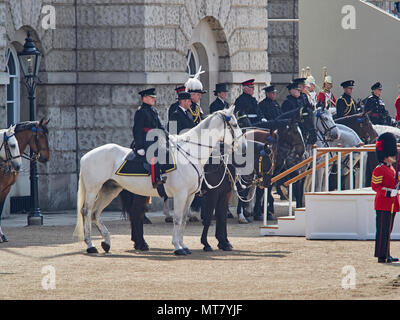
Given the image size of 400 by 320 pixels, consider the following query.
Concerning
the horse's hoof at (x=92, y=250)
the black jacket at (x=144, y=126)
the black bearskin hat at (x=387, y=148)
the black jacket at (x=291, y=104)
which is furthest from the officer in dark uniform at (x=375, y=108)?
the horse's hoof at (x=92, y=250)

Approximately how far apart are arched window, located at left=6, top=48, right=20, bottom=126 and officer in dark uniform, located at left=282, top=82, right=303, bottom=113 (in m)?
5.07

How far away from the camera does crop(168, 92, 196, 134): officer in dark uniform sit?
58.5 feet

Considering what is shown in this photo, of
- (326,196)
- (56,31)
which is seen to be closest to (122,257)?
(326,196)

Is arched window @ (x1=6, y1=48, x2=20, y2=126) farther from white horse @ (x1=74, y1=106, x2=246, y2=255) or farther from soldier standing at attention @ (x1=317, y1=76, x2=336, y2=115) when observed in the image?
soldier standing at attention @ (x1=317, y1=76, x2=336, y2=115)

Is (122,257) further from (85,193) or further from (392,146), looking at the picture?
(392,146)

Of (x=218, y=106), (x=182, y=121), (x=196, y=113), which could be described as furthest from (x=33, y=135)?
(x=218, y=106)

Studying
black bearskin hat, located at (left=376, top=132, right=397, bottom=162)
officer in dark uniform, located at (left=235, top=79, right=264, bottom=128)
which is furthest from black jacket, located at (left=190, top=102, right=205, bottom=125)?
black bearskin hat, located at (left=376, top=132, right=397, bottom=162)

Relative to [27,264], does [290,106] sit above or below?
above

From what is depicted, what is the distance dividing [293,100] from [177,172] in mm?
7175

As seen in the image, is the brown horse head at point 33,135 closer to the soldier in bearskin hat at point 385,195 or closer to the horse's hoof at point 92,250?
the horse's hoof at point 92,250

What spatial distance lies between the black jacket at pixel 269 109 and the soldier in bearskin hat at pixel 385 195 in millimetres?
6853

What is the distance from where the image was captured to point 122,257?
15375 millimetres

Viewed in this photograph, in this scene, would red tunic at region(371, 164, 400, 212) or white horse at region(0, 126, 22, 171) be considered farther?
white horse at region(0, 126, 22, 171)

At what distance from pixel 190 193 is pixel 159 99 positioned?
6563 mm
